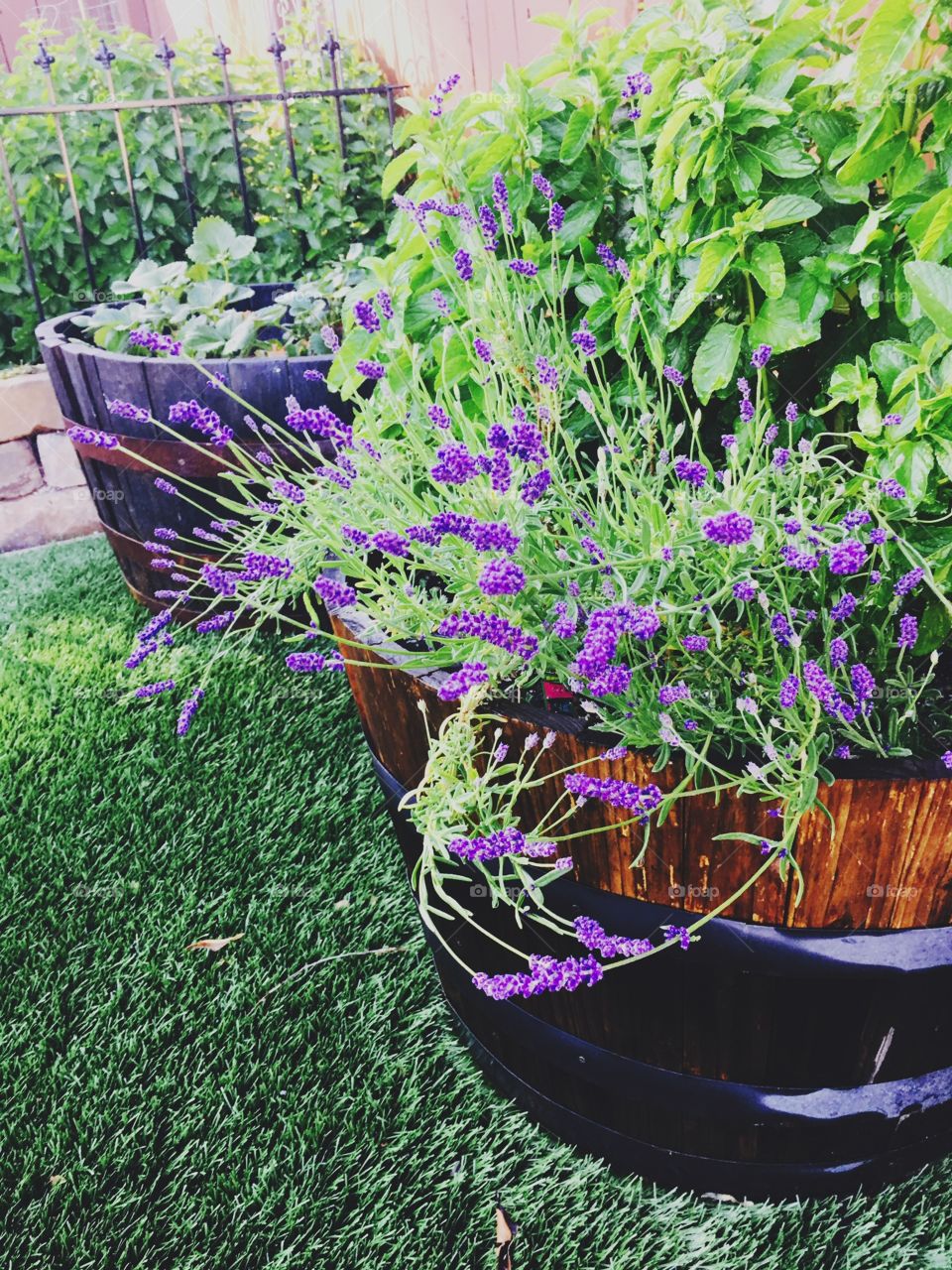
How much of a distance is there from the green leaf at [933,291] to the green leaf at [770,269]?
0.27m

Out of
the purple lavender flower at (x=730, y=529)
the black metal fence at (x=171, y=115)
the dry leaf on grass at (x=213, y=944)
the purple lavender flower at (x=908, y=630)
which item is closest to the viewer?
the purple lavender flower at (x=730, y=529)

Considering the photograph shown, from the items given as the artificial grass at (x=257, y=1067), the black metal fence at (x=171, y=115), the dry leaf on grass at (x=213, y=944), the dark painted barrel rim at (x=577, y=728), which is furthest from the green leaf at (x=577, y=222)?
the black metal fence at (x=171, y=115)

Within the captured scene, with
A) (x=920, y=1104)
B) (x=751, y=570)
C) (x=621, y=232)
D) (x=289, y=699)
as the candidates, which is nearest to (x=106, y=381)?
(x=289, y=699)

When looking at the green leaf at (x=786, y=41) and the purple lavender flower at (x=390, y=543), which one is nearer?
the purple lavender flower at (x=390, y=543)

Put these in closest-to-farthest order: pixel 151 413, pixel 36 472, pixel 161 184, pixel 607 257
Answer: pixel 607 257, pixel 151 413, pixel 36 472, pixel 161 184

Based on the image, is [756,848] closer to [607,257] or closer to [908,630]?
[908,630]

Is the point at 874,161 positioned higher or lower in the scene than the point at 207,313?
higher

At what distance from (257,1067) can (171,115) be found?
4.24m

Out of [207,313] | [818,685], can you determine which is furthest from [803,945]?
[207,313]

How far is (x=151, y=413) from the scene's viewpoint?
253 cm

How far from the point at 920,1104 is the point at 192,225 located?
4.50m

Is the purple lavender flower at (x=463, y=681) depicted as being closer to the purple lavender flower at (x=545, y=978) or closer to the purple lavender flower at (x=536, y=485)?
the purple lavender flower at (x=536, y=485)

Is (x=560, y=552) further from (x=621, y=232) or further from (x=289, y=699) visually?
(x=289, y=699)

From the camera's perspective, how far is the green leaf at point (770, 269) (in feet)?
3.90
